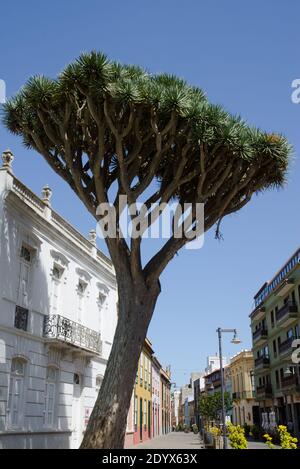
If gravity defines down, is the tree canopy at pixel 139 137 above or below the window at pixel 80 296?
above

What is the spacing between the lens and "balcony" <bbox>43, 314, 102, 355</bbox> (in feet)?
55.8

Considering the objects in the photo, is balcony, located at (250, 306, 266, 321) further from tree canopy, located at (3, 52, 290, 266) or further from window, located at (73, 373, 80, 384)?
tree canopy, located at (3, 52, 290, 266)

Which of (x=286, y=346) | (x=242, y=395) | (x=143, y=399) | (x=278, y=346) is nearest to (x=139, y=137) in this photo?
(x=143, y=399)

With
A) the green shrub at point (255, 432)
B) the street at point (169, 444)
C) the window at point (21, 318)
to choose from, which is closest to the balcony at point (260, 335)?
the green shrub at point (255, 432)

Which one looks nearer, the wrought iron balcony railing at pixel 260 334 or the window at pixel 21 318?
the window at pixel 21 318

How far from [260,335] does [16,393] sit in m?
38.8

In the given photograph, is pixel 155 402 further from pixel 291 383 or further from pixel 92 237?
pixel 92 237

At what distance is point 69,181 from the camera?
1305cm

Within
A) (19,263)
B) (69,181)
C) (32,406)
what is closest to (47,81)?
(69,181)

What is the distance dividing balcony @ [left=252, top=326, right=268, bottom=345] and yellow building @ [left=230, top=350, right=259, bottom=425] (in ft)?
25.2

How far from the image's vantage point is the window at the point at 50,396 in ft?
55.9

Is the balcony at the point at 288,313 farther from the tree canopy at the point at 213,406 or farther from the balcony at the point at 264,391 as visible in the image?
the tree canopy at the point at 213,406

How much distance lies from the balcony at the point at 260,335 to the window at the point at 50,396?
35.0 meters

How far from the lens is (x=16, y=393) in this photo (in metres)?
15.2
